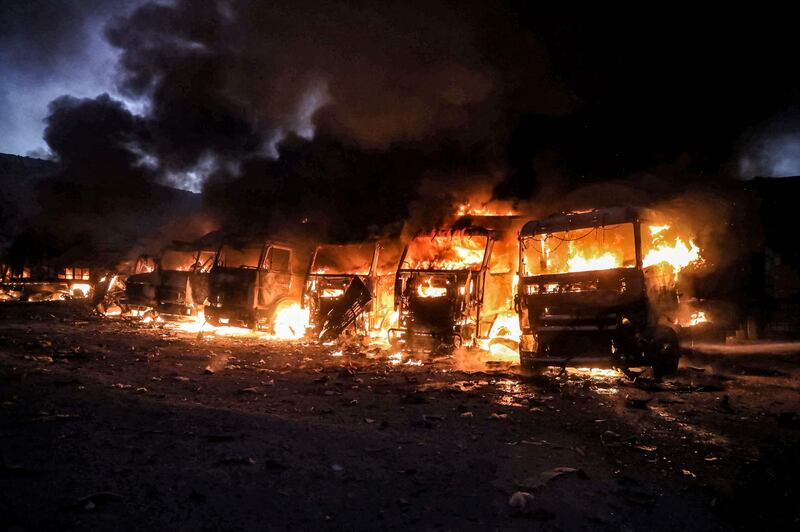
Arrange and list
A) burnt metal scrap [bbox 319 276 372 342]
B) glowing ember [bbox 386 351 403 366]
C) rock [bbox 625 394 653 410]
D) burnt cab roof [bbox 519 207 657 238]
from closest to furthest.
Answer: rock [bbox 625 394 653 410] → burnt cab roof [bbox 519 207 657 238] → glowing ember [bbox 386 351 403 366] → burnt metal scrap [bbox 319 276 372 342]

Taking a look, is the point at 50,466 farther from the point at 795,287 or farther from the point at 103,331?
the point at 795,287

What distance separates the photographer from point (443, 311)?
367 inches

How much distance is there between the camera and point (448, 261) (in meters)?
10.8

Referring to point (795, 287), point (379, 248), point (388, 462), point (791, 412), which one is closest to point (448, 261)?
point (379, 248)

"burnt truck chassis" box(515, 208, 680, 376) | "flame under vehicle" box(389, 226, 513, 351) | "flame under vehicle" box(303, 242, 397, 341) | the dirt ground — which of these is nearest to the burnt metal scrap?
"flame under vehicle" box(303, 242, 397, 341)

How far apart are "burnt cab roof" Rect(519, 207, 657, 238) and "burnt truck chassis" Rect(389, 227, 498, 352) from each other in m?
1.53

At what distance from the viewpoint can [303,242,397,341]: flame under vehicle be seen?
10938mm

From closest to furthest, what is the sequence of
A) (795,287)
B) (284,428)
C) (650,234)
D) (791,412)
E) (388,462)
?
1. (388,462)
2. (284,428)
3. (791,412)
4. (650,234)
5. (795,287)

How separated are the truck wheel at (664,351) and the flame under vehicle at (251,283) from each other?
346 inches

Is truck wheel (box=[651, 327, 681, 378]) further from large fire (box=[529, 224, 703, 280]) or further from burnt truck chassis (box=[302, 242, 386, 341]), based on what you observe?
burnt truck chassis (box=[302, 242, 386, 341])

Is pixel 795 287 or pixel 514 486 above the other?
pixel 795 287

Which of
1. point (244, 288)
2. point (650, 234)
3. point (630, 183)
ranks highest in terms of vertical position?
point (630, 183)

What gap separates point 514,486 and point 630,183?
43.4 ft

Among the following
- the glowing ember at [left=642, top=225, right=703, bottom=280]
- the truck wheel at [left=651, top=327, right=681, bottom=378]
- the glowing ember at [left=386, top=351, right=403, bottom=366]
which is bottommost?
the glowing ember at [left=386, top=351, right=403, bottom=366]
